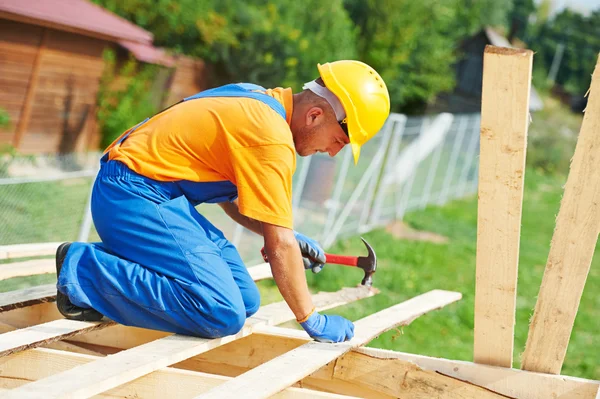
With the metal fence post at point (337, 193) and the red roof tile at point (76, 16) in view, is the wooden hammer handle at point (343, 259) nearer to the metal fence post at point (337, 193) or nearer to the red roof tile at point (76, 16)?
the metal fence post at point (337, 193)

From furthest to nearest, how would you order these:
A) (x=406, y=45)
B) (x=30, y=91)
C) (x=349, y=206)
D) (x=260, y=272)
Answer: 1. (x=406, y=45)
2. (x=30, y=91)
3. (x=349, y=206)
4. (x=260, y=272)

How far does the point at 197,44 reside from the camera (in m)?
19.5

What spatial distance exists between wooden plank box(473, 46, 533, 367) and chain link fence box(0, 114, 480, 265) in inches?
147

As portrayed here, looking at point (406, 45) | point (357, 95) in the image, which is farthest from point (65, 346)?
point (406, 45)

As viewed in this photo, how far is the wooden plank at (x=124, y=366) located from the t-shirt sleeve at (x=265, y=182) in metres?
0.58

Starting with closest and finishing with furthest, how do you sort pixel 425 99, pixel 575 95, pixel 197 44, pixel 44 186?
pixel 44 186, pixel 197 44, pixel 425 99, pixel 575 95

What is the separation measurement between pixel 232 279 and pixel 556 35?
8337cm

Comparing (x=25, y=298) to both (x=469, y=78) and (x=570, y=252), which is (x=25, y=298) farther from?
(x=469, y=78)

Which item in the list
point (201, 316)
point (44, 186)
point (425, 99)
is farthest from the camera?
point (425, 99)

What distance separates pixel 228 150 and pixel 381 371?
3.51 feet

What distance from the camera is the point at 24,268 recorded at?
411 cm

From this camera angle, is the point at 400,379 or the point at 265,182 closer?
the point at 265,182

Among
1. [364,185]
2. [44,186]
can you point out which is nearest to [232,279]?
[44,186]

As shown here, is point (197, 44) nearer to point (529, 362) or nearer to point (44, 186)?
point (44, 186)
